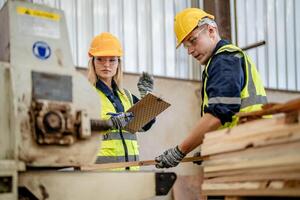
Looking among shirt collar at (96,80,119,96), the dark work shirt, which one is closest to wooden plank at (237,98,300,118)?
the dark work shirt

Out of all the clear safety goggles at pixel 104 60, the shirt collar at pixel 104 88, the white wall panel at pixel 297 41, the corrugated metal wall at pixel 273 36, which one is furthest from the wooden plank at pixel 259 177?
the white wall panel at pixel 297 41

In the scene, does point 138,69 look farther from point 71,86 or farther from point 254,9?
point 71,86

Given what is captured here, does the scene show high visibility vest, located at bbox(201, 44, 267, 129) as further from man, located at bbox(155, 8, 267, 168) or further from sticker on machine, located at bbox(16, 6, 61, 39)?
sticker on machine, located at bbox(16, 6, 61, 39)

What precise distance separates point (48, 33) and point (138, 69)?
9.20 feet

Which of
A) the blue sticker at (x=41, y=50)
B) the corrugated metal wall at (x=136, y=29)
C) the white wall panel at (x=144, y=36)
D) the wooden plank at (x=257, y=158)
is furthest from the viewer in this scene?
the white wall panel at (x=144, y=36)

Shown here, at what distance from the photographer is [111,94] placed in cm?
296

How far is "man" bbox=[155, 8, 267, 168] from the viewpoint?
84.7 inches

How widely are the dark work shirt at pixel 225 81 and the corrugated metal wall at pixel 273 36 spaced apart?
2.97 metres

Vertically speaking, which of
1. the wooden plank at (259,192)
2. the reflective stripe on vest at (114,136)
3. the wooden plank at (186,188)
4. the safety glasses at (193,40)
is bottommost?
the wooden plank at (186,188)

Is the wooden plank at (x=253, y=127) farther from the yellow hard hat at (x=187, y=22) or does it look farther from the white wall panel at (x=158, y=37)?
the white wall panel at (x=158, y=37)

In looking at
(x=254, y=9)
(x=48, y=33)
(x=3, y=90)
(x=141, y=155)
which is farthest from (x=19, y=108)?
(x=254, y=9)

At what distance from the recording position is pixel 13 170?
1426mm

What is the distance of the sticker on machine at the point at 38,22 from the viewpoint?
5.18ft

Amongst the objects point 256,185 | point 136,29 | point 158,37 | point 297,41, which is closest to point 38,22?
point 256,185
